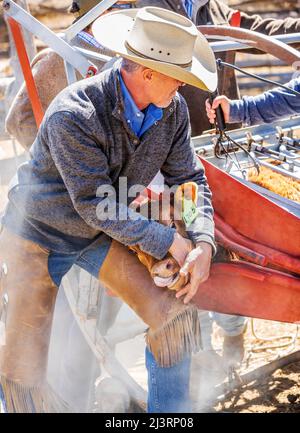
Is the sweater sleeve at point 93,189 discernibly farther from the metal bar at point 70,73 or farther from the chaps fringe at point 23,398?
the chaps fringe at point 23,398

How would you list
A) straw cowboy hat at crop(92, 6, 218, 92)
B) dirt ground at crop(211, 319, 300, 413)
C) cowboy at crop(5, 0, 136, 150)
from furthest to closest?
dirt ground at crop(211, 319, 300, 413)
cowboy at crop(5, 0, 136, 150)
straw cowboy hat at crop(92, 6, 218, 92)

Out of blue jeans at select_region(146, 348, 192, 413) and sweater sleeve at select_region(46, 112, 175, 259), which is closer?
sweater sleeve at select_region(46, 112, 175, 259)

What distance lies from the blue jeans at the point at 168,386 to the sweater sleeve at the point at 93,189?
49 cm

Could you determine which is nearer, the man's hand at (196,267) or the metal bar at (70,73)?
the man's hand at (196,267)

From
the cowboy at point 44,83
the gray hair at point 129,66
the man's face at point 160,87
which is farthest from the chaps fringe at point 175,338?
the cowboy at point 44,83

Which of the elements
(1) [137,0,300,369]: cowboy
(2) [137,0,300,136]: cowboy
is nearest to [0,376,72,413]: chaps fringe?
(1) [137,0,300,369]: cowboy

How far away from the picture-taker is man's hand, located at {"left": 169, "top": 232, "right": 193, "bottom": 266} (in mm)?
2637

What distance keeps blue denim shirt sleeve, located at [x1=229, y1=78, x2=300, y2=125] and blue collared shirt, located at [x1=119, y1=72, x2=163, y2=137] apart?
68 cm

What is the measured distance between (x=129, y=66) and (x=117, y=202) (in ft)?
1.63

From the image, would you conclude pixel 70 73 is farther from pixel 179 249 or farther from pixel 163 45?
pixel 179 249

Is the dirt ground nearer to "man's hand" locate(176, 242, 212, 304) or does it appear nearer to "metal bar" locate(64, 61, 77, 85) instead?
"man's hand" locate(176, 242, 212, 304)

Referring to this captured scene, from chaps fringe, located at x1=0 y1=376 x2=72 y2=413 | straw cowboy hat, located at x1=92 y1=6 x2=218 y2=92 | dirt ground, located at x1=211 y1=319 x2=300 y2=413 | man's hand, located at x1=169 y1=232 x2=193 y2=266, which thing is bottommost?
dirt ground, located at x1=211 y1=319 x2=300 y2=413

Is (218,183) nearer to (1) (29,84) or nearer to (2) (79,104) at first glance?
(2) (79,104)

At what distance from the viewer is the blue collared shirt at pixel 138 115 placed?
256 cm
